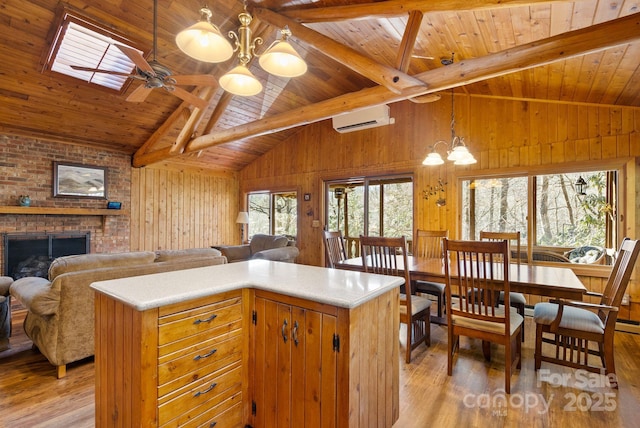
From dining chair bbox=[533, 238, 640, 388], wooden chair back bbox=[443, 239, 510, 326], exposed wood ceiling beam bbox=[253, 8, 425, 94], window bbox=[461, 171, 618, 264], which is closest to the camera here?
wooden chair back bbox=[443, 239, 510, 326]

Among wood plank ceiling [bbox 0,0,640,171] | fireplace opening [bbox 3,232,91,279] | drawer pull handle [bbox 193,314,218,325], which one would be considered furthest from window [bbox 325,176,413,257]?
fireplace opening [bbox 3,232,91,279]

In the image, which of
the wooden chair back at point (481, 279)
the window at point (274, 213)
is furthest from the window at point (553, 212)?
the window at point (274, 213)

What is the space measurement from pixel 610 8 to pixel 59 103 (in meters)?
6.34

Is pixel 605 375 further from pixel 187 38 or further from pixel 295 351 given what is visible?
pixel 187 38

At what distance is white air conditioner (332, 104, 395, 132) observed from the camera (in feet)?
17.0

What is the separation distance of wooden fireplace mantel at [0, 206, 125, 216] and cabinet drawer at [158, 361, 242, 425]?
16.2ft

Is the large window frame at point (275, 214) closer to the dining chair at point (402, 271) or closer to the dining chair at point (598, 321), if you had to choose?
the dining chair at point (402, 271)

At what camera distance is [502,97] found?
4.36 meters

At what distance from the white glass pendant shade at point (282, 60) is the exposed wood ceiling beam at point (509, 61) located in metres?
1.35

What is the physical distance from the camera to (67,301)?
2504 millimetres

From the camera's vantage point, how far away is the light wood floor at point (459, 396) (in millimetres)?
2020

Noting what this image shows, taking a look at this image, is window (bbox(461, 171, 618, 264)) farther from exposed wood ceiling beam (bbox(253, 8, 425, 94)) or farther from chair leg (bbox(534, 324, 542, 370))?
exposed wood ceiling beam (bbox(253, 8, 425, 94))

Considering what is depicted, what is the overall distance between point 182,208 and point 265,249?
7.11 ft

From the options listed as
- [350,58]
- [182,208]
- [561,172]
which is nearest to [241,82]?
[350,58]
